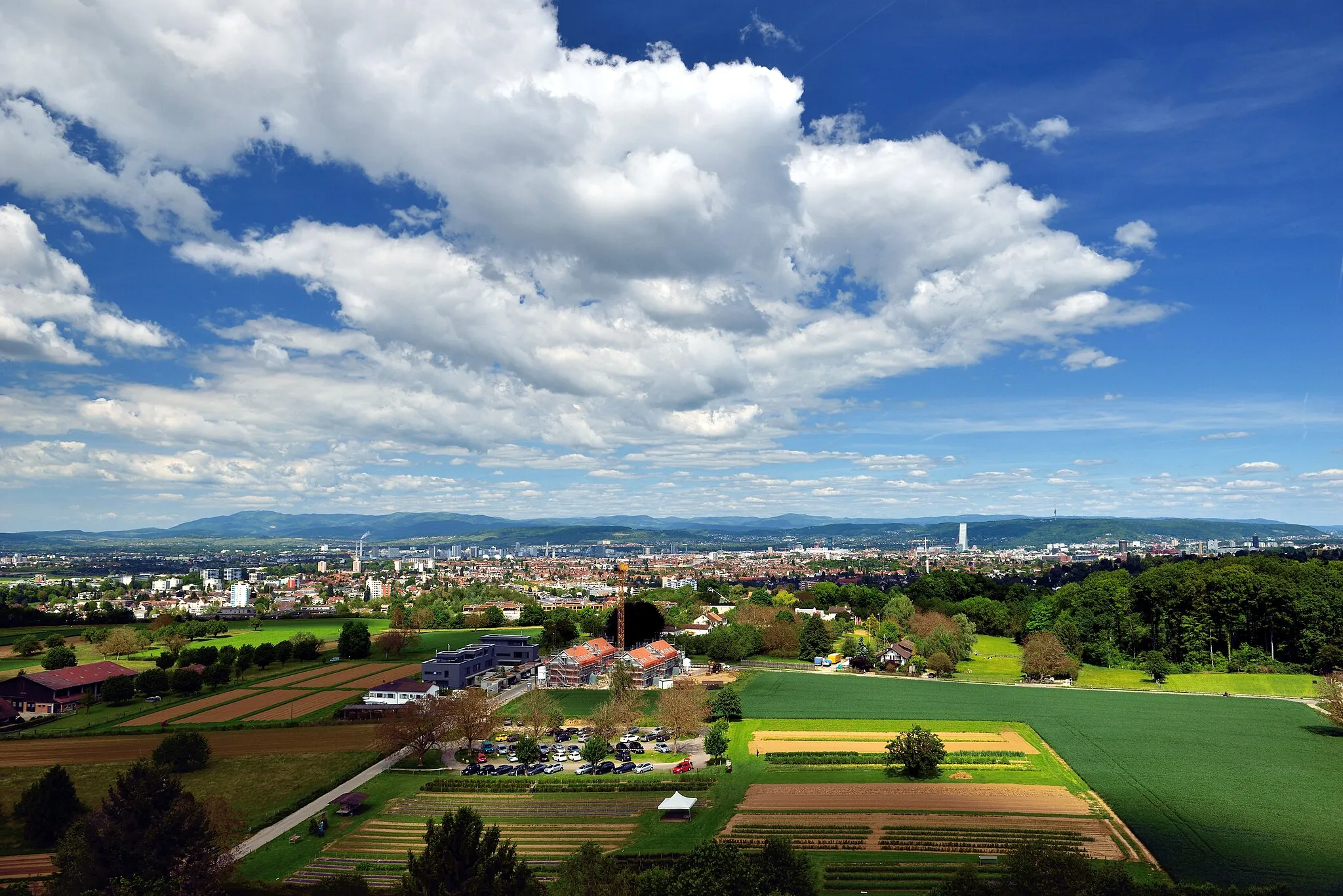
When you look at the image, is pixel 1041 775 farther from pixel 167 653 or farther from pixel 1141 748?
pixel 167 653

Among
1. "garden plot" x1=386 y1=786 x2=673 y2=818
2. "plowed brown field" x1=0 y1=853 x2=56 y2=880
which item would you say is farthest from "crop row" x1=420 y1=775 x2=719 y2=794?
"plowed brown field" x1=0 y1=853 x2=56 y2=880

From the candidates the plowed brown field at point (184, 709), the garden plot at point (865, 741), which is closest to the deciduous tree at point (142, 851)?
the garden plot at point (865, 741)

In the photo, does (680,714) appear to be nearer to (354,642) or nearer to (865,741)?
(865,741)

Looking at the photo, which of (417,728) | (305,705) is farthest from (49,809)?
(305,705)

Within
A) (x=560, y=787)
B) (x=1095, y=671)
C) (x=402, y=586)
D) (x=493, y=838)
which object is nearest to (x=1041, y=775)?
(x=560, y=787)

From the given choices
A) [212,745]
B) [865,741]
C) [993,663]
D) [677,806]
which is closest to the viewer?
[677,806]

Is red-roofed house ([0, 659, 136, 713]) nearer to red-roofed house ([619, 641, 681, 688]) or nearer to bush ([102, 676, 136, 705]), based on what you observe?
bush ([102, 676, 136, 705])
